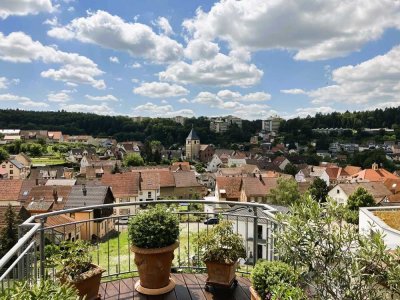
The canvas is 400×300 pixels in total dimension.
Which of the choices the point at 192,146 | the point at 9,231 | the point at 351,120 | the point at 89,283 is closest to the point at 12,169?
the point at 192,146

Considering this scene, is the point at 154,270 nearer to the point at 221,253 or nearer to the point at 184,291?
the point at 184,291

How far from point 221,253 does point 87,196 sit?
2967 centimetres

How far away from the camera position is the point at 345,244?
95.9 inches

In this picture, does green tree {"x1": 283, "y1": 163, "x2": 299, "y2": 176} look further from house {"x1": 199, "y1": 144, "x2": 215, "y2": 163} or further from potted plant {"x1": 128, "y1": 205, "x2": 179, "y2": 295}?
potted plant {"x1": 128, "y1": 205, "x2": 179, "y2": 295}

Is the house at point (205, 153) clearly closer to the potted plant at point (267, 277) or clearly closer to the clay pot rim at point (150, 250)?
A: the clay pot rim at point (150, 250)

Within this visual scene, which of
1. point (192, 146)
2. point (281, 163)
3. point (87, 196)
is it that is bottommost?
point (281, 163)

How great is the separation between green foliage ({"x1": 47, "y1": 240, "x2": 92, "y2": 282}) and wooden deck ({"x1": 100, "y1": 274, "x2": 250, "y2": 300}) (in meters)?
0.59

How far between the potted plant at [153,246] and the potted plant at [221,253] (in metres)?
0.45

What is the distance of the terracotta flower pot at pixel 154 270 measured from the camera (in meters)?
4.38

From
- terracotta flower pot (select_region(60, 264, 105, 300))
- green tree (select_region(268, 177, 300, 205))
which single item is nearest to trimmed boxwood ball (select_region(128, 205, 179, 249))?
terracotta flower pot (select_region(60, 264, 105, 300))

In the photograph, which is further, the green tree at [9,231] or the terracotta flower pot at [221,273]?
the green tree at [9,231]

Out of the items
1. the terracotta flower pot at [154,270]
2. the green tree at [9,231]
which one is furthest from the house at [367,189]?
the terracotta flower pot at [154,270]

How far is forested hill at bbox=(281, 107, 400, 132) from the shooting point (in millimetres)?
141375

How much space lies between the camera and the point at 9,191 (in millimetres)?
41750
